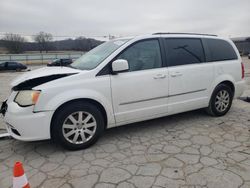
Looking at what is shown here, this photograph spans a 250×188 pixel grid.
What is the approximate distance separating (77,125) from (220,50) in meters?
3.26

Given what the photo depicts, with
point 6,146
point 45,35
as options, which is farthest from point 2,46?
point 6,146

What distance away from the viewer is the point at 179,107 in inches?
149

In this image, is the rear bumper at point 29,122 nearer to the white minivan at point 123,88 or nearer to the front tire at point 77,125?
the white minivan at point 123,88

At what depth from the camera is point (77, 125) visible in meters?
2.97

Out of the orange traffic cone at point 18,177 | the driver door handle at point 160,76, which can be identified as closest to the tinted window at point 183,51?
the driver door handle at point 160,76

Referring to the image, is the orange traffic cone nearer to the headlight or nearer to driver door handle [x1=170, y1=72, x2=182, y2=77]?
the headlight

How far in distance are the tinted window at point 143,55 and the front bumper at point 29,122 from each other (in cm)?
145

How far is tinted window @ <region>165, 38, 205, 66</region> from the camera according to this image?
3.64 metres

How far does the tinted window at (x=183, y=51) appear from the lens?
3.64 meters

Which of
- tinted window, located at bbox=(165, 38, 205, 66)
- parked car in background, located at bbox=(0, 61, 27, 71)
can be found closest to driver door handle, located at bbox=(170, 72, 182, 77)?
tinted window, located at bbox=(165, 38, 205, 66)

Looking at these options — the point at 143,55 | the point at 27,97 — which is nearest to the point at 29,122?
the point at 27,97

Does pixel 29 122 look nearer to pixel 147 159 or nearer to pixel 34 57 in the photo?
pixel 147 159

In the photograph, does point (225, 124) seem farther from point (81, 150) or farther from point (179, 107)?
point (81, 150)

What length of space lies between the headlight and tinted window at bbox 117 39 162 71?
1.35 meters
